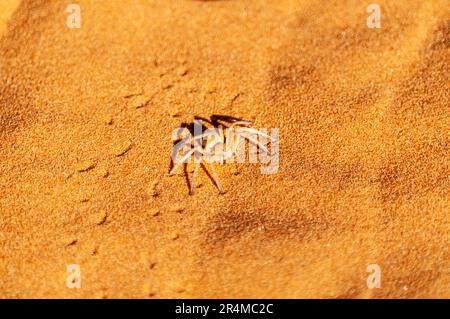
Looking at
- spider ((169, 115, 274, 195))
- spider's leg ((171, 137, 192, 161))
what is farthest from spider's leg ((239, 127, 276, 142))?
spider's leg ((171, 137, 192, 161))

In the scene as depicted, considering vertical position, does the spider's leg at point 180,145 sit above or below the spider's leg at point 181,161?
above

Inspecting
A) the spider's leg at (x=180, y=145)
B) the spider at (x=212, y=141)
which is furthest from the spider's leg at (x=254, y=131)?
the spider's leg at (x=180, y=145)

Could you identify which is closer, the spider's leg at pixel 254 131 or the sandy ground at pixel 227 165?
the sandy ground at pixel 227 165

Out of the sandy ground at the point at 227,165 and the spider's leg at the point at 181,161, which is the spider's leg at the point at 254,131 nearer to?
the sandy ground at the point at 227,165

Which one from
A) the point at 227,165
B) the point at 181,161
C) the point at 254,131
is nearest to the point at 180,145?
the point at 181,161

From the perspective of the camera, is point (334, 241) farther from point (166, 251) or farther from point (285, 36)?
point (285, 36)

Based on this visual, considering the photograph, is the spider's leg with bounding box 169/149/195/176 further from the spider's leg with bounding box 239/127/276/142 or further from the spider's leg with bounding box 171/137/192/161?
the spider's leg with bounding box 239/127/276/142
